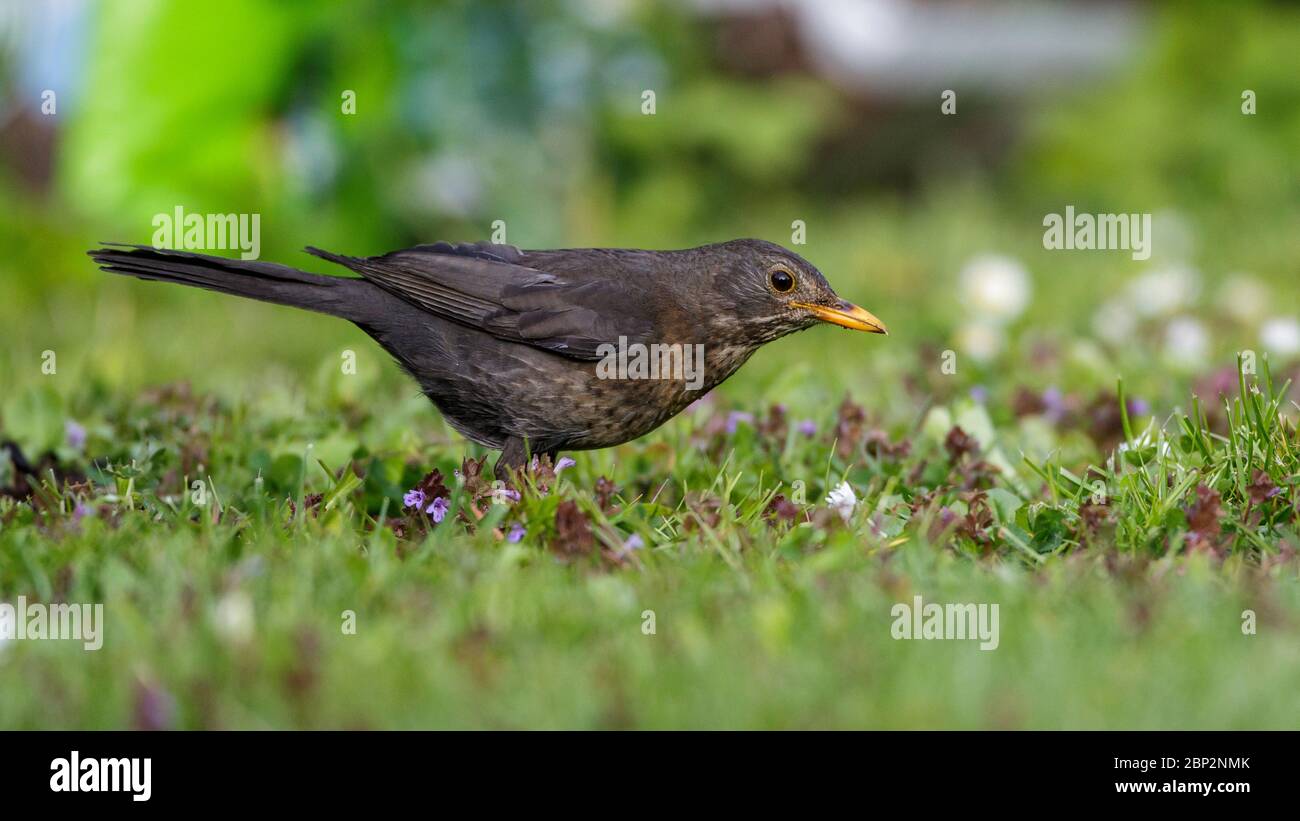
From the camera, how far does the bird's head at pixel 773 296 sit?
14.3 ft

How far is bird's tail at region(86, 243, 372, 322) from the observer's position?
4055mm

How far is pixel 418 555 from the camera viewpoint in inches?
134

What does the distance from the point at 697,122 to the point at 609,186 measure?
773 millimetres

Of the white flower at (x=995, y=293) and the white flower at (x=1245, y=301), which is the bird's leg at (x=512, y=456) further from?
the white flower at (x=1245, y=301)

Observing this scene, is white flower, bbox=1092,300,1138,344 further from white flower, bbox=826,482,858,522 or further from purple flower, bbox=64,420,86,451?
purple flower, bbox=64,420,86,451

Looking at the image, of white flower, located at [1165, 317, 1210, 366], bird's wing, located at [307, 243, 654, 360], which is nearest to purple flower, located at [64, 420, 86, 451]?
bird's wing, located at [307, 243, 654, 360]

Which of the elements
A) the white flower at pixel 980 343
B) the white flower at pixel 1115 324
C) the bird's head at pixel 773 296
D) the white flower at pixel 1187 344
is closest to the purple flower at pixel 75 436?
the bird's head at pixel 773 296

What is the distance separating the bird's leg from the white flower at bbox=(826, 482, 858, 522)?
0.92 metres

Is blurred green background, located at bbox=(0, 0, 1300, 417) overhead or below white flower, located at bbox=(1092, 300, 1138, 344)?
overhead

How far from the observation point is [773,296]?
438 centimetres

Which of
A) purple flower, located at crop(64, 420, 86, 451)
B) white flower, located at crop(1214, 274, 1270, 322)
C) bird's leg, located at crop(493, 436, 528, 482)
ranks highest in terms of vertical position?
white flower, located at crop(1214, 274, 1270, 322)

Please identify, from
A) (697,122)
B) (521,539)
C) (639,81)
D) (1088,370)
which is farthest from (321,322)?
(521,539)

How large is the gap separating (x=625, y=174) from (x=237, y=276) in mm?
6490

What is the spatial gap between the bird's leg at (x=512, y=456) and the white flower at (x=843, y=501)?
0.92 m
